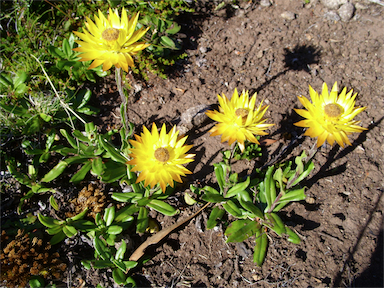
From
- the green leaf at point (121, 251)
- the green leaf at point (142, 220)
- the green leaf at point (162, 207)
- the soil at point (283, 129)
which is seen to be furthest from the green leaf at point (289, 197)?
the green leaf at point (121, 251)

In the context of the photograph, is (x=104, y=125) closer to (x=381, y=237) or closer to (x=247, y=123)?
(x=247, y=123)

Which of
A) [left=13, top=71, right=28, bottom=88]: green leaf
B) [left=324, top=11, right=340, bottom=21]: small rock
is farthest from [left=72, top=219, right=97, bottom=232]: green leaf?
[left=324, top=11, right=340, bottom=21]: small rock

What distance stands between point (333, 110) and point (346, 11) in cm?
262

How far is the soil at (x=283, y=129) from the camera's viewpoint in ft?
8.95

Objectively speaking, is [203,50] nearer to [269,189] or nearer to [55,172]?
[269,189]

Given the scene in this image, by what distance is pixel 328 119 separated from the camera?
2.41m

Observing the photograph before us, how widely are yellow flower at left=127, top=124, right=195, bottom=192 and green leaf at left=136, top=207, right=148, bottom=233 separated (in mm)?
567

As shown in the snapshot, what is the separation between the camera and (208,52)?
394 centimetres

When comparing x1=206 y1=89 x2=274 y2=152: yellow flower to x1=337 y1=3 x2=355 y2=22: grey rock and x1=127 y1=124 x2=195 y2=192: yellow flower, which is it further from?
x1=337 y1=3 x2=355 y2=22: grey rock

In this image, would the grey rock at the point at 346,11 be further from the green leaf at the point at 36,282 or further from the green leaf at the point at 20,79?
the green leaf at the point at 36,282

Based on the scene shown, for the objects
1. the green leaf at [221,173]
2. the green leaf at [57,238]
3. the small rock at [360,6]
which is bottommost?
the green leaf at [57,238]

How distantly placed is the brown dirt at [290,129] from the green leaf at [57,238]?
3.06 feet

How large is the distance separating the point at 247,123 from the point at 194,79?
1581mm

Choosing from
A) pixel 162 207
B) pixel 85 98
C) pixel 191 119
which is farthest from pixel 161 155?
pixel 85 98
